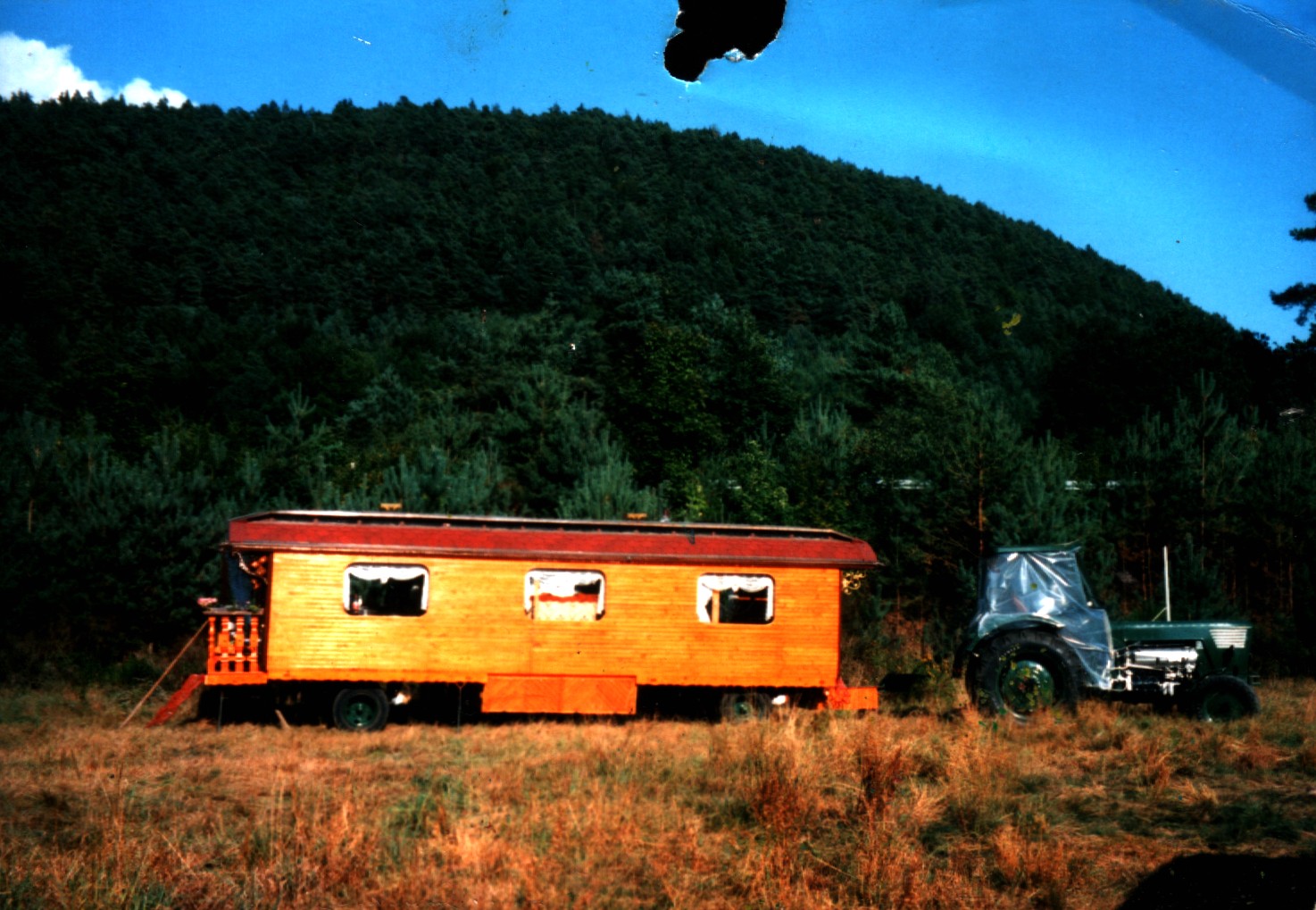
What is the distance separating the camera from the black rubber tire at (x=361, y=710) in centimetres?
1288

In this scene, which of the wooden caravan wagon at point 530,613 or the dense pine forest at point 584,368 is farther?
the dense pine forest at point 584,368

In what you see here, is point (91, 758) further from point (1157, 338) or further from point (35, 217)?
point (35, 217)

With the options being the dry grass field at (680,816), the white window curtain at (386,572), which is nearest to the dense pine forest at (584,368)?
the white window curtain at (386,572)

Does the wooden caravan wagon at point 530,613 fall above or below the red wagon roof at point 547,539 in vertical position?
below

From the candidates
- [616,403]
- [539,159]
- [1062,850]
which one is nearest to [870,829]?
[1062,850]

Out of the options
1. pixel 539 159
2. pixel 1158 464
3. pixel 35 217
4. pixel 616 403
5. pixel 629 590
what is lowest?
pixel 629 590

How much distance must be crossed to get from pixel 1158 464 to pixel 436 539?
12.8 m

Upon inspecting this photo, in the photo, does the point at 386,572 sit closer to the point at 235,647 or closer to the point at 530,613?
the point at 530,613

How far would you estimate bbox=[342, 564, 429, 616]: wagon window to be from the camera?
12.8 meters

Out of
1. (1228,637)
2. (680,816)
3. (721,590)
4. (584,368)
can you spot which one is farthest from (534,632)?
(584,368)

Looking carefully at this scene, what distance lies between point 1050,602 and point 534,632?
227 inches

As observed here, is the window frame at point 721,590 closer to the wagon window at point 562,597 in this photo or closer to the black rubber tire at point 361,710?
the wagon window at point 562,597

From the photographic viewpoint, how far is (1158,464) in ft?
64.0

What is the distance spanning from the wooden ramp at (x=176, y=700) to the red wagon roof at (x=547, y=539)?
162 centimetres
